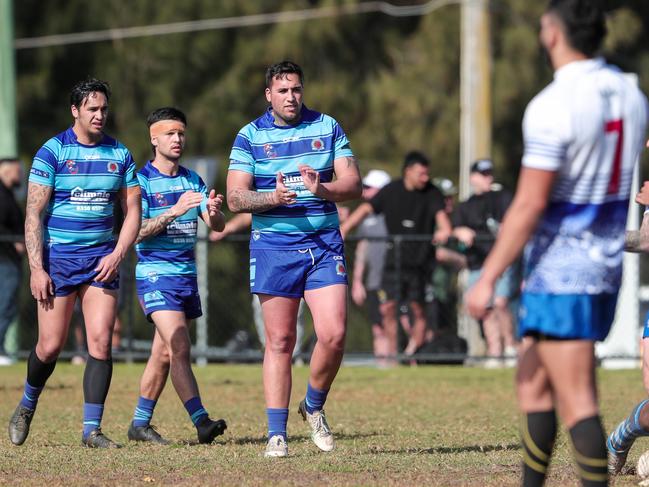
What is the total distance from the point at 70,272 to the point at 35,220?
38 centimetres

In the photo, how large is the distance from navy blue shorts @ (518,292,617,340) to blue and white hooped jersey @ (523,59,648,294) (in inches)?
1.2

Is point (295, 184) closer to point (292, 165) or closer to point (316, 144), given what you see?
point (292, 165)

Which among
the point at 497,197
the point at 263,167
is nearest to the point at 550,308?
the point at 263,167

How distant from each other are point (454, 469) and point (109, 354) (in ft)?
7.96

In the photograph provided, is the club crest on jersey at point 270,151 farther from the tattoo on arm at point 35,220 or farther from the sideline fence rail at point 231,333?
the sideline fence rail at point 231,333

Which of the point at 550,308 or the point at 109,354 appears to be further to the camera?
the point at 109,354

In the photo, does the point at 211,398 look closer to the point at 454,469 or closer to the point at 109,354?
the point at 109,354

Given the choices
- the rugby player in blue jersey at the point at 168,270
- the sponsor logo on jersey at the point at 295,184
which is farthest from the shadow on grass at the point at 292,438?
the sponsor logo on jersey at the point at 295,184

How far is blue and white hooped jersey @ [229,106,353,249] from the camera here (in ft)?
25.8

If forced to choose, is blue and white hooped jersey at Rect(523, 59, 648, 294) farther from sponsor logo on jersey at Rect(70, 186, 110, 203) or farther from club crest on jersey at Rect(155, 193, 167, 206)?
club crest on jersey at Rect(155, 193, 167, 206)

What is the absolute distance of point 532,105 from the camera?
509cm

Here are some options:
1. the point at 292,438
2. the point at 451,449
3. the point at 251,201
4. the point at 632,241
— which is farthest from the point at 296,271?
the point at 632,241

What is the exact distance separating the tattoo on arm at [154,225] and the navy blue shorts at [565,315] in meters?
3.82

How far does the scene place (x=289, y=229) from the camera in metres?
7.88
